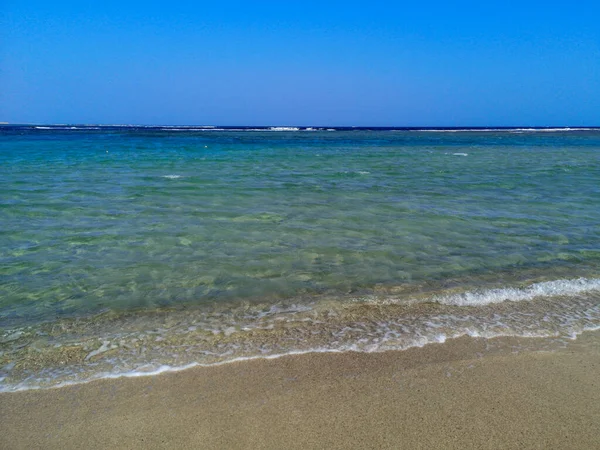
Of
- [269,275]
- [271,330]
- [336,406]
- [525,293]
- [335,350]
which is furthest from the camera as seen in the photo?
[269,275]

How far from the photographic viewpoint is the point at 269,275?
5.74 meters

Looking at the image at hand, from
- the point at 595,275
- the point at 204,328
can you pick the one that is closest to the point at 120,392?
the point at 204,328

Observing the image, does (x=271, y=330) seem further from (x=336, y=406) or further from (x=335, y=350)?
(x=336, y=406)

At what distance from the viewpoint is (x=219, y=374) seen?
3.52 meters

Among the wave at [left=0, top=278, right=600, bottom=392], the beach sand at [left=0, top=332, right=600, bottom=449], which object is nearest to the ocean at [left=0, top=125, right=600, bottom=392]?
the wave at [left=0, top=278, right=600, bottom=392]

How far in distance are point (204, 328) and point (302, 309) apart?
1091 mm

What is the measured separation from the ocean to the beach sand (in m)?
0.28

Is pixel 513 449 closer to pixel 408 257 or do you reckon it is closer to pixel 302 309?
pixel 302 309

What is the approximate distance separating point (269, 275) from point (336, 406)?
2800 mm

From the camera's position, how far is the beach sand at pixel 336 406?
9.13ft

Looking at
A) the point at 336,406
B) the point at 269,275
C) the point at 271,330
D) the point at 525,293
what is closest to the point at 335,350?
the point at 271,330

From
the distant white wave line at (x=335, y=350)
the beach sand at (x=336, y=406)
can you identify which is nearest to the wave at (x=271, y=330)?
the distant white wave line at (x=335, y=350)

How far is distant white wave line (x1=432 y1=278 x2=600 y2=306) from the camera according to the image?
5.01 m

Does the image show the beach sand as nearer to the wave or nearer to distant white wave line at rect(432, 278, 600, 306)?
the wave
